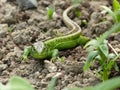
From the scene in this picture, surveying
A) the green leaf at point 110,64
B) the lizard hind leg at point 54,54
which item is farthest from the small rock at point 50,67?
the green leaf at point 110,64

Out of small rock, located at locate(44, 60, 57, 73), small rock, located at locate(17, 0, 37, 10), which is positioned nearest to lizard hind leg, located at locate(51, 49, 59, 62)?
small rock, located at locate(44, 60, 57, 73)

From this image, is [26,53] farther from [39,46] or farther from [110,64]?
[110,64]

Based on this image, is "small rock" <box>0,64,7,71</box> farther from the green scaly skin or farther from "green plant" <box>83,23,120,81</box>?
"green plant" <box>83,23,120,81</box>

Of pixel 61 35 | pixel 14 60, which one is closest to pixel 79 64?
pixel 14 60

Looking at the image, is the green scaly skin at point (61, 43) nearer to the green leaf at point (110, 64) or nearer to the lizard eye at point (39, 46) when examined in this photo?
the lizard eye at point (39, 46)

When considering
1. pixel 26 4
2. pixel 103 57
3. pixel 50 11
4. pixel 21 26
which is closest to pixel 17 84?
pixel 103 57

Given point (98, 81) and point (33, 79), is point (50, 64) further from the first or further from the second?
point (98, 81)
